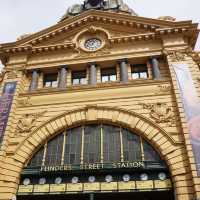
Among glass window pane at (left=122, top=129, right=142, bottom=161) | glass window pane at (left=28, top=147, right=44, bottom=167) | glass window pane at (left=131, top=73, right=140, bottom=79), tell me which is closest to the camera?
glass window pane at (left=122, top=129, right=142, bottom=161)

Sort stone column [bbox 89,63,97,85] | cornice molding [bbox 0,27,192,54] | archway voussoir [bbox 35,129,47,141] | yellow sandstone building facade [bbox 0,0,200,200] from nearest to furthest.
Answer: yellow sandstone building facade [bbox 0,0,200,200] → archway voussoir [bbox 35,129,47,141] → stone column [bbox 89,63,97,85] → cornice molding [bbox 0,27,192,54]

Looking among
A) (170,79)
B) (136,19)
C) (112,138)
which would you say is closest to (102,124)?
(112,138)

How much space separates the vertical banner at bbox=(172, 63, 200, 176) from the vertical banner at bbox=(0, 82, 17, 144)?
1379cm

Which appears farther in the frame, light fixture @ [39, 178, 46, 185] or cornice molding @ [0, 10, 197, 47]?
cornice molding @ [0, 10, 197, 47]

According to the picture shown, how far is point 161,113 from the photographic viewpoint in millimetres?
20953

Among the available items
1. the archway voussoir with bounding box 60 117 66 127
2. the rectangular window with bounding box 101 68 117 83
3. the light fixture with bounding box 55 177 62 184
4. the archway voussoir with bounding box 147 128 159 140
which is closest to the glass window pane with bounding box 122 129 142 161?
the archway voussoir with bounding box 147 128 159 140

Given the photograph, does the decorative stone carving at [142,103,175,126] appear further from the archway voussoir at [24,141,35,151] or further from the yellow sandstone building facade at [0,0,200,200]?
the archway voussoir at [24,141,35,151]

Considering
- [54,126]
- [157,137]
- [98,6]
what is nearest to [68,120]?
[54,126]

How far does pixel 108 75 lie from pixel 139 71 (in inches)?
110

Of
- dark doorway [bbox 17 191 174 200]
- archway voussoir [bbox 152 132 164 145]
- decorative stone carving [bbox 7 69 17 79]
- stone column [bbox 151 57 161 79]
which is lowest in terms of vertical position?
dark doorway [bbox 17 191 174 200]

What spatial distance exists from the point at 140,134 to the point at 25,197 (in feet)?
30.3

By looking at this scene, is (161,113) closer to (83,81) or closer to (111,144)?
(111,144)

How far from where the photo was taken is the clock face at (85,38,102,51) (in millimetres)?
26752

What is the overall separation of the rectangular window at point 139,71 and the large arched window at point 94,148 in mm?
5716
